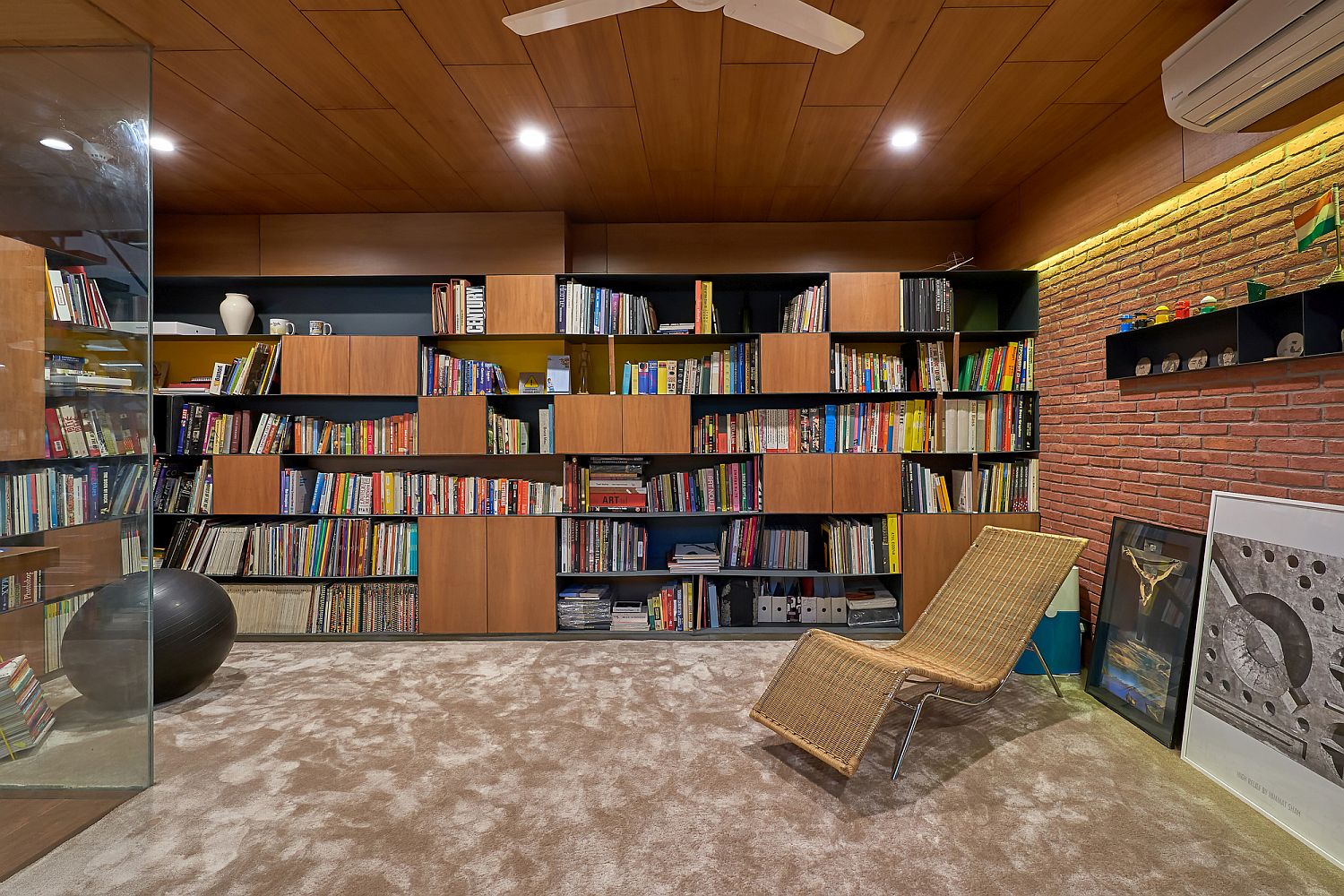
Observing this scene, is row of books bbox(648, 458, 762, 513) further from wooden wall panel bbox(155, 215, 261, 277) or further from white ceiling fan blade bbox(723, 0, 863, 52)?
wooden wall panel bbox(155, 215, 261, 277)

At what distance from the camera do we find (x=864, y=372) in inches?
156

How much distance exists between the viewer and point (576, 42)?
2.31 m

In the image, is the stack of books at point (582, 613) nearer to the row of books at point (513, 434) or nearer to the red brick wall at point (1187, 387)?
the row of books at point (513, 434)

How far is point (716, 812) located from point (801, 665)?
0.72 metres

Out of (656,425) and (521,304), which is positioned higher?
(521,304)

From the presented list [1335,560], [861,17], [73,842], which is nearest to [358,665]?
[73,842]

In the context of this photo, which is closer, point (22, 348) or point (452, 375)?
point (22, 348)

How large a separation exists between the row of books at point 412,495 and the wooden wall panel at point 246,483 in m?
0.06

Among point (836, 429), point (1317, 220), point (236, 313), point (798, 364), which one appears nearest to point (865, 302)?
point (798, 364)

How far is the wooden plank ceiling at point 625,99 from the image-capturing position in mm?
2203

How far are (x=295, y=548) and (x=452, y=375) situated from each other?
1.44 meters

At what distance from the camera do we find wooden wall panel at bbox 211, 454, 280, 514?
3904 mm

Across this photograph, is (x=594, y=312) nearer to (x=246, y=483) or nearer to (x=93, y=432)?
(x=246, y=483)

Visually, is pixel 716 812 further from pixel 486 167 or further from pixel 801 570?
pixel 486 167
